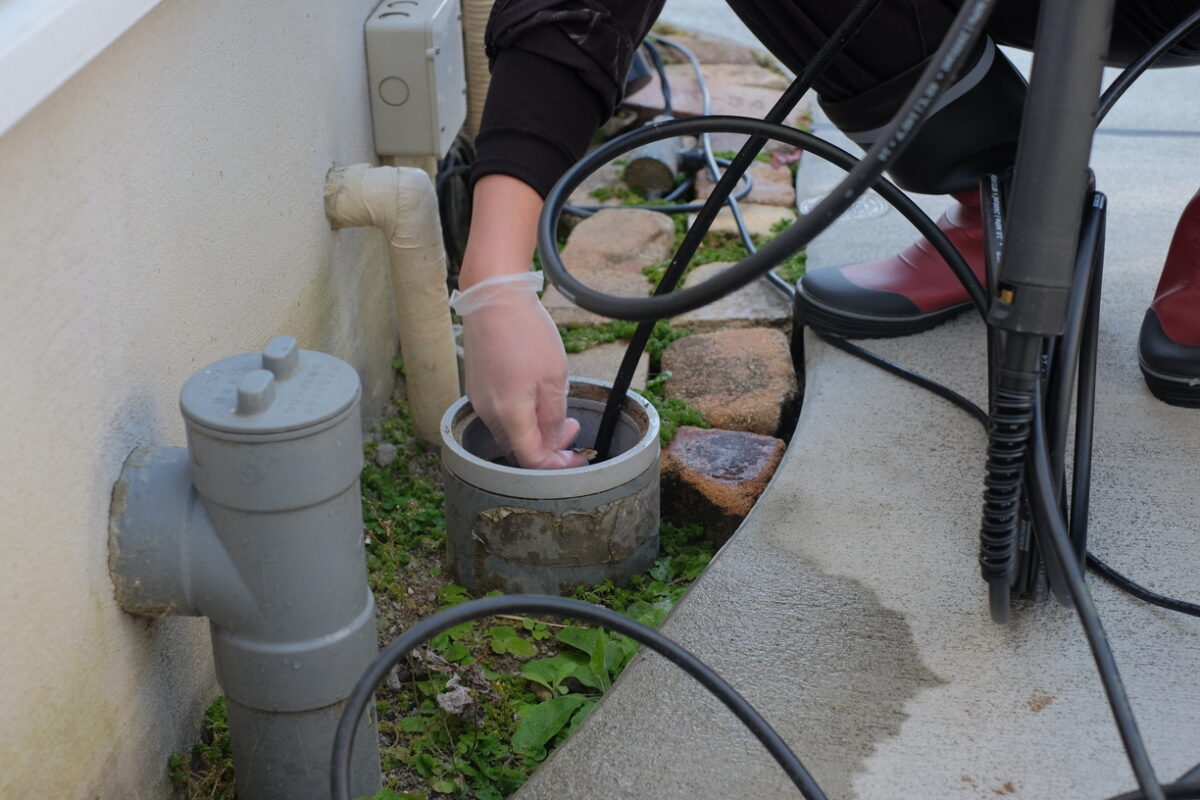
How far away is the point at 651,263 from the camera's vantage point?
275 centimetres

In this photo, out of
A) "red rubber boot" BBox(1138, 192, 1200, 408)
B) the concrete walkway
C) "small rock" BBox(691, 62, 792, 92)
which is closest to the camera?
the concrete walkway

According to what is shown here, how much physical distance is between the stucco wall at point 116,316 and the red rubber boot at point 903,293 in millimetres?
1019

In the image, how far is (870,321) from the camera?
2082mm

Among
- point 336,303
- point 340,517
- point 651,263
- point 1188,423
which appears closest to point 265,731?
point 340,517

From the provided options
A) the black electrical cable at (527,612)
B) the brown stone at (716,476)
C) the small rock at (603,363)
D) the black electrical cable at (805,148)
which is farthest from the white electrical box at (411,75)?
the black electrical cable at (527,612)

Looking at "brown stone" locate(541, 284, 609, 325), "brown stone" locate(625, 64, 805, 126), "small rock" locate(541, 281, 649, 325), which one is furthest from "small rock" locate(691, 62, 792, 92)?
"brown stone" locate(541, 284, 609, 325)

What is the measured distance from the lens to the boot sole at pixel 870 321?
2.08 meters

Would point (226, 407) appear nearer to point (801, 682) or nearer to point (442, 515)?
point (801, 682)

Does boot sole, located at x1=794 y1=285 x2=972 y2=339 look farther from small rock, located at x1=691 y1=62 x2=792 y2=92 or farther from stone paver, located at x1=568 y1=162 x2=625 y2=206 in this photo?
small rock, located at x1=691 y1=62 x2=792 y2=92

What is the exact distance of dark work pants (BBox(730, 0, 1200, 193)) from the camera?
166cm

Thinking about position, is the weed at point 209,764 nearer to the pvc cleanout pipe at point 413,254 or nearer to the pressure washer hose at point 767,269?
the pressure washer hose at point 767,269

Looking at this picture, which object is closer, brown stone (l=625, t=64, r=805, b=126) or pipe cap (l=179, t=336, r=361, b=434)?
pipe cap (l=179, t=336, r=361, b=434)

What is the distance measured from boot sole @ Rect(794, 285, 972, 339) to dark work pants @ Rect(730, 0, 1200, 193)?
11.6 inches

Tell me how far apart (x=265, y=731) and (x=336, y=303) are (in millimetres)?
912
